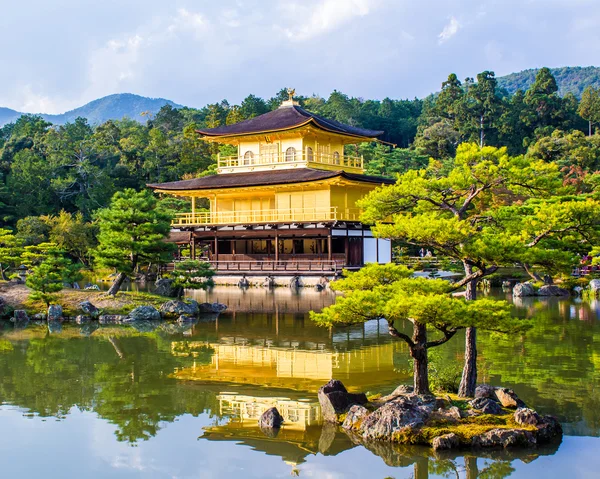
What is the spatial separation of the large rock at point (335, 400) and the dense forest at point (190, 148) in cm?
3014

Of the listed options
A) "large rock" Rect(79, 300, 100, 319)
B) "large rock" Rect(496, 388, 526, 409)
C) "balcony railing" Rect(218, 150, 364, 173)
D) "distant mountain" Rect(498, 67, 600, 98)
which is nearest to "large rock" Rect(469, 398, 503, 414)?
"large rock" Rect(496, 388, 526, 409)

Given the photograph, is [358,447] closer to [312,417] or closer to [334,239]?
[312,417]

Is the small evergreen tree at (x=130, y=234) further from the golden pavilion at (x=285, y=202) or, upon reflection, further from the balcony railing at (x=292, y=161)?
the balcony railing at (x=292, y=161)

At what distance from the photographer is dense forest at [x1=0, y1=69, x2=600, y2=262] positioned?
154ft

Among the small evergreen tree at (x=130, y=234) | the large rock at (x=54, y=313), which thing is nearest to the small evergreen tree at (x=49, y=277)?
the large rock at (x=54, y=313)

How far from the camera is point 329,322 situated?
32.8 ft

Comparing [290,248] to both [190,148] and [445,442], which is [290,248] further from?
[445,442]

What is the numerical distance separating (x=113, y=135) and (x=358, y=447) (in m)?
58.9

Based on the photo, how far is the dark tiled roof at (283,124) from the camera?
36.2 metres

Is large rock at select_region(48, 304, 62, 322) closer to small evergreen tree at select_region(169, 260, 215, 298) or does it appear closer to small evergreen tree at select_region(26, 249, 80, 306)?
small evergreen tree at select_region(26, 249, 80, 306)

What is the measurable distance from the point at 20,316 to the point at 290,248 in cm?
1835

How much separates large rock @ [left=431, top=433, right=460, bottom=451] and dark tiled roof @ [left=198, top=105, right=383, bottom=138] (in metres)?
27.6

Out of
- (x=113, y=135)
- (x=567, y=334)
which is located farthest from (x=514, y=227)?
(x=113, y=135)

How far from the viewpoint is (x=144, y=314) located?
69.1 ft
